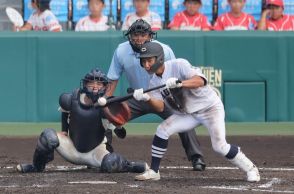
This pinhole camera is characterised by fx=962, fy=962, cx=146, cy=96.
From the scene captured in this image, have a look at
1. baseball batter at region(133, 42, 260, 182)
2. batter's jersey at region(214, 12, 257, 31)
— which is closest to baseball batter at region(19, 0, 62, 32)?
batter's jersey at region(214, 12, 257, 31)

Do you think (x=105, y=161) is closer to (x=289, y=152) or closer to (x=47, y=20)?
(x=289, y=152)

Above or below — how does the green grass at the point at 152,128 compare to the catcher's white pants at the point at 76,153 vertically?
below

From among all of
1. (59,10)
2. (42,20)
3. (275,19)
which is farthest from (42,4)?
(275,19)

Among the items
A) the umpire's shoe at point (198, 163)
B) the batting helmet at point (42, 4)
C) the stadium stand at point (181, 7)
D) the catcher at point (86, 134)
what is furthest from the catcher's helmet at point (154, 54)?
the stadium stand at point (181, 7)

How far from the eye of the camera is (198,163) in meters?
9.43

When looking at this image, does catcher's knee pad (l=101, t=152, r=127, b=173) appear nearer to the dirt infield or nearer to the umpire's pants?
the dirt infield

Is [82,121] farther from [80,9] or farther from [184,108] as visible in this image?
[80,9]

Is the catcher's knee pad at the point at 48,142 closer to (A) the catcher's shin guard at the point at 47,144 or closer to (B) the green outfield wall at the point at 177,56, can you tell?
(A) the catcher's shin guard at the point at 47,144

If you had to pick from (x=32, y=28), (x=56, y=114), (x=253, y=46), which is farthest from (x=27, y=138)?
(x=253, y=46)

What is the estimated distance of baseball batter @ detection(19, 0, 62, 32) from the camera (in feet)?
45.8

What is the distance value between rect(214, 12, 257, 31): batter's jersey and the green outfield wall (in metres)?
0.32

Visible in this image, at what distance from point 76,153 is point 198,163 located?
1.23 meters

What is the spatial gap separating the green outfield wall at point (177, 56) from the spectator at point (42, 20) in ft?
1.95

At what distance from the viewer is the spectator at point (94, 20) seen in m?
13.8
